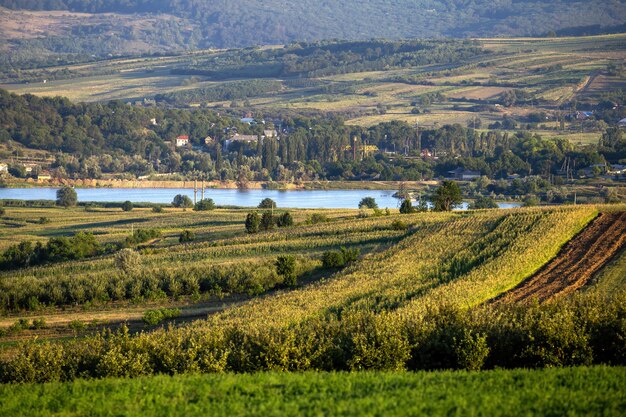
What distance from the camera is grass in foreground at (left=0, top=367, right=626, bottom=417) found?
54.9 feet

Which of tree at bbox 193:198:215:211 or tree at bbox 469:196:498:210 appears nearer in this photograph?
tree at bbox 469:196:498:210

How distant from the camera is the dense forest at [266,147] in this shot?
116 m

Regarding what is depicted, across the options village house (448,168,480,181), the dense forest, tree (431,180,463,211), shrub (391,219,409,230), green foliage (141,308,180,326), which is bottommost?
green foliage (141,308,180,326)

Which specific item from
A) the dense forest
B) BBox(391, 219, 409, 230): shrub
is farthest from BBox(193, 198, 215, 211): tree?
BBox(391, 219, 409, 230): shrub

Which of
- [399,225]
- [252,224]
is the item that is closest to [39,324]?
[399,225]

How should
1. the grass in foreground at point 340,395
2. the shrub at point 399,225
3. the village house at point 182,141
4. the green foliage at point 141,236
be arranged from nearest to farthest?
the grass in foreground at point 340,395, the shrub at point 399,225, the green foliage at point 141,236, the village house at point 182,141

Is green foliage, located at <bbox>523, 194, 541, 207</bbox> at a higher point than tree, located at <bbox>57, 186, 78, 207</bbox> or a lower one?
higher

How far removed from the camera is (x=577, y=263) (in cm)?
3806

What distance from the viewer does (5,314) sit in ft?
134

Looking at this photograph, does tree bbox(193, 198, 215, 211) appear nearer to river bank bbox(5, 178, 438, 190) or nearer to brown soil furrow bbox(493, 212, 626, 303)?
river bank bbox(5, 178, 438, 190)

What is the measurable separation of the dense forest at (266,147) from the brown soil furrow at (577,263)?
53.0 meters

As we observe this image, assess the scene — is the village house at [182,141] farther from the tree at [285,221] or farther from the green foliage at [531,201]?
the tree at [285,221]

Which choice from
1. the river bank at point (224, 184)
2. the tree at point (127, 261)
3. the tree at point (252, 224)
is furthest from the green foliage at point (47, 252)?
the river bank at point (224, 184)

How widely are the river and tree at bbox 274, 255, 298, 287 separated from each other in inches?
1880
